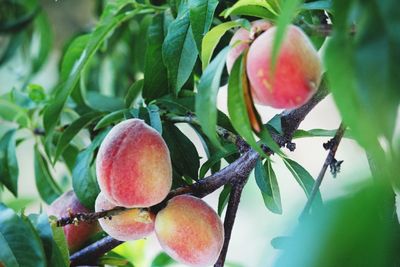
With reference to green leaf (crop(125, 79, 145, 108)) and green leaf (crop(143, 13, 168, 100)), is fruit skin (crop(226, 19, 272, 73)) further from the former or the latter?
green leaf (crop(125, 79, 145, 108))

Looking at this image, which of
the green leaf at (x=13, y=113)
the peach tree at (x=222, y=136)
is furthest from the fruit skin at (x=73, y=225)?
the green leaf at (x=13, y=113)

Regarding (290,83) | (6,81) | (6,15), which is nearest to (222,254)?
(290,83)

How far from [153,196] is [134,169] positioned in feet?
0.07

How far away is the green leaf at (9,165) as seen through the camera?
0.70m

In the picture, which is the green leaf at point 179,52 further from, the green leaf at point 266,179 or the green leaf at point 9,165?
the green leaf at point 9,165

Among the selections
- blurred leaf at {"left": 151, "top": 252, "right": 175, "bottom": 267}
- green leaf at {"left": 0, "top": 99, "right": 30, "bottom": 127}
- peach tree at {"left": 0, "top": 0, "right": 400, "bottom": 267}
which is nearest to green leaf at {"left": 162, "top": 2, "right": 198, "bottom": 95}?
peach tree at {"left": 0, "top": 0, "right": 400, "bottom": 267}

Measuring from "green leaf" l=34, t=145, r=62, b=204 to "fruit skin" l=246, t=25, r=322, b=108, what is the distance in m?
0.46

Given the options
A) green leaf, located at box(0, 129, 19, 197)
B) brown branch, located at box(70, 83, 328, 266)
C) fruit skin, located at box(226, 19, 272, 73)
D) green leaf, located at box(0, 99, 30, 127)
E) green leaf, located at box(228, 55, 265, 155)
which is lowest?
green leaf, located at box(0, 129, 19, 197)

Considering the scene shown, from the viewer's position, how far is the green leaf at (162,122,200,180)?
20.6 inches

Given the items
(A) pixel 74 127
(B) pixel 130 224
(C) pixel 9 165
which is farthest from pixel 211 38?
(C) pixel 9 165

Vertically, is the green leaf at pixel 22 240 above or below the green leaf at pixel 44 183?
Result: above

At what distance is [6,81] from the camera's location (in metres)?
1.30

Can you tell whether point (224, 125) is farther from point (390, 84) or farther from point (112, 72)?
point (112, 72)

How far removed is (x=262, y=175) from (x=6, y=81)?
0.95 metres
